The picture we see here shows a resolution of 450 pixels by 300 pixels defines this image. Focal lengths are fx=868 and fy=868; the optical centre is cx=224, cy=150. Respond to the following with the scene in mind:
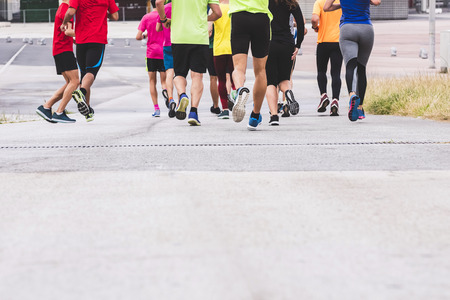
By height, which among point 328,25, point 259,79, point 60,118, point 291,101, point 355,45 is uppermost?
point 328,25

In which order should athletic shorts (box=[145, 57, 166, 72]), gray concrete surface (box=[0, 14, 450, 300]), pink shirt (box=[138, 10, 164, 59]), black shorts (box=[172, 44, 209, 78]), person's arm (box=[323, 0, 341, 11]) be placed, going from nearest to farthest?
gray concrete surface (box=[0, 14, 450, 300])
black shorts (box=[172, 44, 209, 78])
person's arm (box=[323, 0, 341, 11])
pink shirt (box=[138, 10, 164, 59])
athletic shorts (box=[145, 57, 166, 72])

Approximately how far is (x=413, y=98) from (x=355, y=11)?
98.8 inches

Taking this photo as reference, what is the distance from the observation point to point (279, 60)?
9.66 m

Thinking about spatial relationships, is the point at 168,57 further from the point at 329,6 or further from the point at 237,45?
the point at 237,45

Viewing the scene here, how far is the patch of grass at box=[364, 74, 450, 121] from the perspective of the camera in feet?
34.5

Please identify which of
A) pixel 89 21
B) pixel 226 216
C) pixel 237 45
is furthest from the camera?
pixel 89 21

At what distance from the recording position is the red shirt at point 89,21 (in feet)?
33.8

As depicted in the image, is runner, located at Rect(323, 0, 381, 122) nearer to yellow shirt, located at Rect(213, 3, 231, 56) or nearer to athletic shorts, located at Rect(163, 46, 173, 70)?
yellow shirt, located at Rect(213, 3, 231, 56)

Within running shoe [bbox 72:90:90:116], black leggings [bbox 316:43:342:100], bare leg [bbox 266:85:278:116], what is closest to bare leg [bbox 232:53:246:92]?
bare leg [bbox 266:85:278:116]

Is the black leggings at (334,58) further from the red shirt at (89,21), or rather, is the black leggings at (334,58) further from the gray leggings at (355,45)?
the red shirt at (89,21)

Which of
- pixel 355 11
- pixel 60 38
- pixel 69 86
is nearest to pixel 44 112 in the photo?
pixel 69 86

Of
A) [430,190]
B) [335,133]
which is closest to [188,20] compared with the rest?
[335,133]

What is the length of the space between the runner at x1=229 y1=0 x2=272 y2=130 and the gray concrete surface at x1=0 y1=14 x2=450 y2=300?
1.69 feet

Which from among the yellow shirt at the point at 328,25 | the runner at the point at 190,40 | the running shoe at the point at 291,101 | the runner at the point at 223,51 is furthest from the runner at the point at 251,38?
the yellow shirt at the point at 328,25
